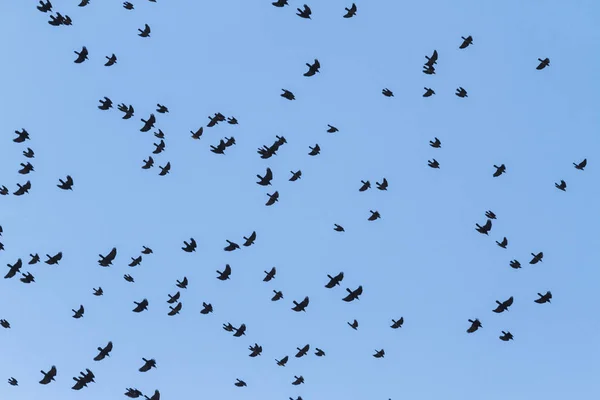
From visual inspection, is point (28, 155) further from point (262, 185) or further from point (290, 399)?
point (290, 399)

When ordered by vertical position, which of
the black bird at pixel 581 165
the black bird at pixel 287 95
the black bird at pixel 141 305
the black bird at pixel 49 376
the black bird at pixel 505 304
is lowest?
the black bird at pixel 49 376

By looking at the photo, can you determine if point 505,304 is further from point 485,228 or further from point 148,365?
point 148,365

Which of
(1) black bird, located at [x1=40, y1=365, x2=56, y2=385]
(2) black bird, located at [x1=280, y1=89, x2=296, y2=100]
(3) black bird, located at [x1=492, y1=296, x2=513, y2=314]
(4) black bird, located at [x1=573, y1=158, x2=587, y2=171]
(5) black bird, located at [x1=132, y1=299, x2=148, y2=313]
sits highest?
(4) black bird, located at [x1=573, y1=158, x2=587, y2=171]

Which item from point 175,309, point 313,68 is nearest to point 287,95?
point 313,68

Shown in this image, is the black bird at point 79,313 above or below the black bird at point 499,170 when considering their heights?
below

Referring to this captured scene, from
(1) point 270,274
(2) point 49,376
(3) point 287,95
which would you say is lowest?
(2) point 49,376

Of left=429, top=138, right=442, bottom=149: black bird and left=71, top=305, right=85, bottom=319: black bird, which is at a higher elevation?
left=429, top=138, right=442, bottom=149: black bird

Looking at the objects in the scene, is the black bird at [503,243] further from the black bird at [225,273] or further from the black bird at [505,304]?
the black bird at [225,273]

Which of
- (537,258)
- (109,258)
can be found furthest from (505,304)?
(109,258)

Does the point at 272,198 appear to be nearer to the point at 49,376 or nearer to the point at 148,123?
the point at 148,123

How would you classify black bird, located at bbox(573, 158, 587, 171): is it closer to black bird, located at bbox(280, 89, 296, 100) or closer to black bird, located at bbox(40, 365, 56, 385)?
black bird, located at bbox(280, 89, 296, 100)

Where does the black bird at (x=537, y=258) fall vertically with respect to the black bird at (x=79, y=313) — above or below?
above

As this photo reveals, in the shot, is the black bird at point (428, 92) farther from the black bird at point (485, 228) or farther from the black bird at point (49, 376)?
the black bird at point (49, 376)

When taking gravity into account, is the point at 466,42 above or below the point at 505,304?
above
